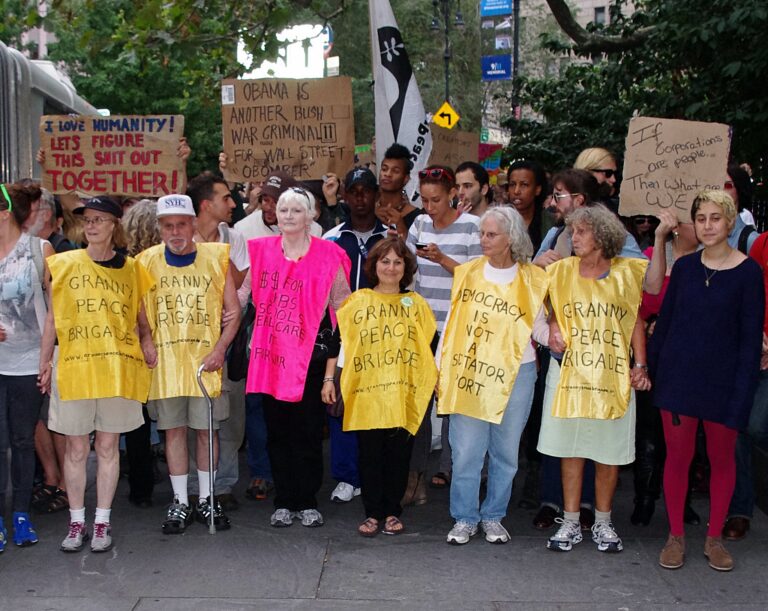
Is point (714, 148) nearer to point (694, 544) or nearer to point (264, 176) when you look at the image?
point (694, 544)

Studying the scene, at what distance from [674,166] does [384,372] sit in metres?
2.05

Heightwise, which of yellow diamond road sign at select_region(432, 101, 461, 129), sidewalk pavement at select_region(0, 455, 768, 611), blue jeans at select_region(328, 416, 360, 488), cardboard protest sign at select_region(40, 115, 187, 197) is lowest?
sidewalk pavement at select_region(0, 455, 768, 611)

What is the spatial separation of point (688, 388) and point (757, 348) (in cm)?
39

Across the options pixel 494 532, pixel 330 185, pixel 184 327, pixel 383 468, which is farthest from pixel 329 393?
pixel 330 185

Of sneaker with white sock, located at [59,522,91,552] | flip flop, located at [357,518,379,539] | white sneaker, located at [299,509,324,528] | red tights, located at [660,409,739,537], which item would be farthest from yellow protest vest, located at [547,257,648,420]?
sneaker with white sock, located at [59,522,91,552]

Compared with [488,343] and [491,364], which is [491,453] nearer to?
[491,364]

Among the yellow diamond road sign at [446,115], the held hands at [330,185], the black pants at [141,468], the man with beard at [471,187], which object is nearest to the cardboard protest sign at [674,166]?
the man with beard at [471,187]

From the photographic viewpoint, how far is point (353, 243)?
21.8 feet

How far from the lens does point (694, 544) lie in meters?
5.75

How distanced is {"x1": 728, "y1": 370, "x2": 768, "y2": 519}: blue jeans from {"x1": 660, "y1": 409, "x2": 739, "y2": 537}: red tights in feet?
1.12

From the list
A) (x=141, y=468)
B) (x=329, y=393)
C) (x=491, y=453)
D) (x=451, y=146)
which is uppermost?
(x=451, y=146)

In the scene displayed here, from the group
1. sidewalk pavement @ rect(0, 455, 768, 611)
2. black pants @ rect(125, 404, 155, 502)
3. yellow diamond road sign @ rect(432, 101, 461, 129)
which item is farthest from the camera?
yellow diamond road sign @ rect(432, 101, 461, 129)

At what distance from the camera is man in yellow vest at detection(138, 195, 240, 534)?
5801mm

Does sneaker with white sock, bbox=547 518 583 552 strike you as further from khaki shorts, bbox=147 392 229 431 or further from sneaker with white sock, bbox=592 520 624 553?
khaki shorts, bbox=147 392 229 431
